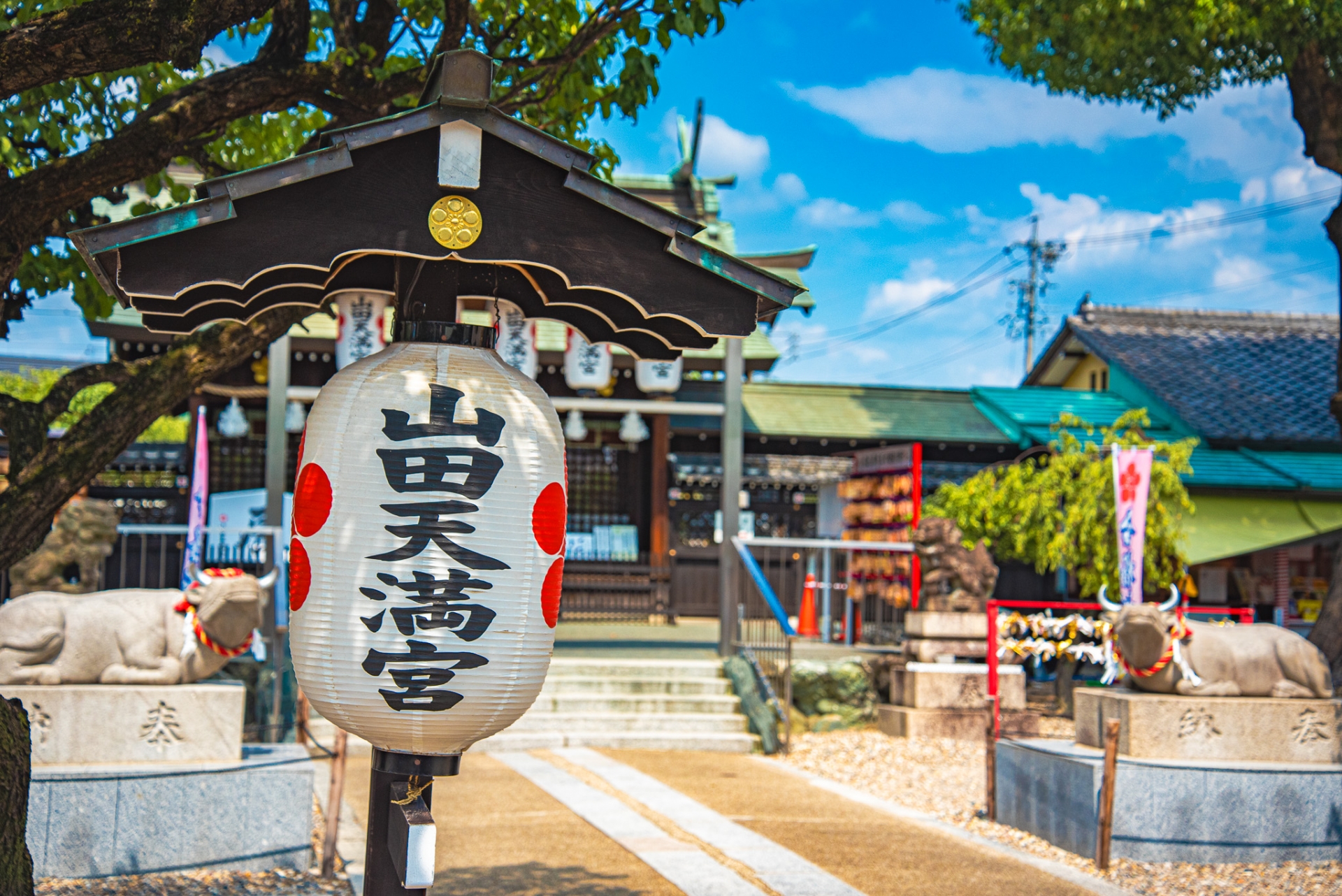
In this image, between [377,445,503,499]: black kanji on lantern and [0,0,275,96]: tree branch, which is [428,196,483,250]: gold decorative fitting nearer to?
[377,445,503,499]: black kanji on lantern

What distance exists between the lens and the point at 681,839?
7.81m

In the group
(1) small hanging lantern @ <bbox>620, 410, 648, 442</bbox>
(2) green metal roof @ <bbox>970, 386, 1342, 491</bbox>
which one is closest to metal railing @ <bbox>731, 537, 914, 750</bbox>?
(1) small hanging lantern @ <bbox>620, 410, 648, 442</bbox>

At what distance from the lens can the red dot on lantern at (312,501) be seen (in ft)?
12.2

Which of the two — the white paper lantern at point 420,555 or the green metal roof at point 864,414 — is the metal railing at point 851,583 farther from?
the white paper lantern at point 420,555

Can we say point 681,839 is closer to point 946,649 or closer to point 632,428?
point 946,649

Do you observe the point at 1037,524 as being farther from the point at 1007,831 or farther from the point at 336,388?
the point at 336,388

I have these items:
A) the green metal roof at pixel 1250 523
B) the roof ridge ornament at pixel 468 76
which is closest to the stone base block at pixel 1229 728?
the roof ridge ornament at pixel 468 76

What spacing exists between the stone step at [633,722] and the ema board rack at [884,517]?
8.48 ft

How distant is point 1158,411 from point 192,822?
16.3 m

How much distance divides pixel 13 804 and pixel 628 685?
28.1ft

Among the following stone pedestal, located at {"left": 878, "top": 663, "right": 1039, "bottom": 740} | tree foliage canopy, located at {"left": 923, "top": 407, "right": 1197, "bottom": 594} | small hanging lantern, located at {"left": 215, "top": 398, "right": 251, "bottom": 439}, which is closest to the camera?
stone pedestal, located at {"left": 878, "top": 663, "right": 1039, "bottom": 740}

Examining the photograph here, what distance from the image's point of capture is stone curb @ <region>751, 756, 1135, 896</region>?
686 centimetres

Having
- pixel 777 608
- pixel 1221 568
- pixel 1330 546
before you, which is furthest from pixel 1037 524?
pixel 1330 546

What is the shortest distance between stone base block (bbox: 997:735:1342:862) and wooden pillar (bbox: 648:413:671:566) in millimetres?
10699
